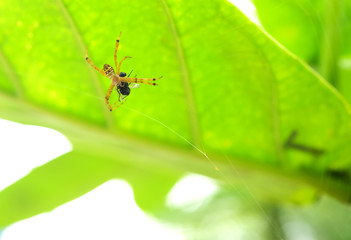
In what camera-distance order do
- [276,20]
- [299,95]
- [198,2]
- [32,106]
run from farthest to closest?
[276,20]
[32,106]
[299,95]
[198,2]

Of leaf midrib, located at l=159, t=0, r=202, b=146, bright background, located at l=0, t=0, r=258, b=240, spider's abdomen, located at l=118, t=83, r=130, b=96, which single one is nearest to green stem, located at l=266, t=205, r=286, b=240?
bright background, located at l=0, t=0, r=258, b=240

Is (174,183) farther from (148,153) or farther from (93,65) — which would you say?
(93,65)

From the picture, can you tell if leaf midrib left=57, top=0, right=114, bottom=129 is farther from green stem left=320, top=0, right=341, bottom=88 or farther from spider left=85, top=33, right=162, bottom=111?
green stem left=320, top=0, right=341, bottom=88

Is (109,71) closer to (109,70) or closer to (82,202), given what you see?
(109,70)

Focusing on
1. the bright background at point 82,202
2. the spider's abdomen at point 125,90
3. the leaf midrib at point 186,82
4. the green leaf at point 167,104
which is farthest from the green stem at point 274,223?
the spider's abdomen at point 125,90

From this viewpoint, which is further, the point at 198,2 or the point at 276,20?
the point at 276,20

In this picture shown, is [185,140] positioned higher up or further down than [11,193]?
higher up

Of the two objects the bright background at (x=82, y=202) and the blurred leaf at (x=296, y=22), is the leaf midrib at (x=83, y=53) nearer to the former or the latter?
the bright background at (x=82, y=202)

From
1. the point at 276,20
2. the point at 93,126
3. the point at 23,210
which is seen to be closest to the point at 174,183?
the point at 93,126
